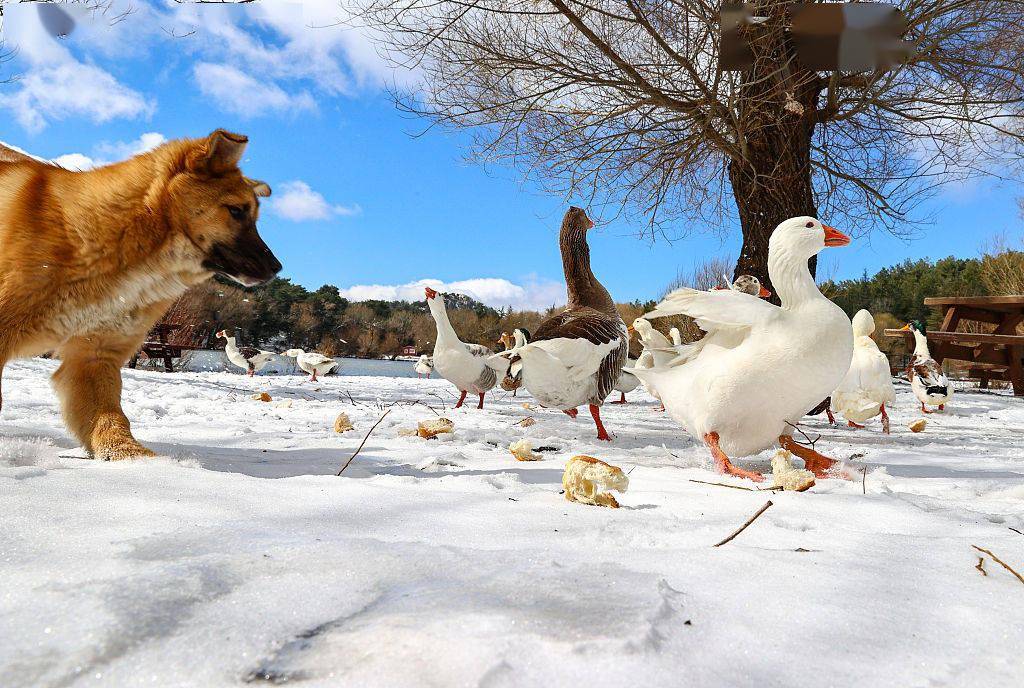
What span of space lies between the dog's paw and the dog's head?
76 centimetres

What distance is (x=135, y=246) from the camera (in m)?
2.26

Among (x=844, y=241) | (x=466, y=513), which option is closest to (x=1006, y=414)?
(x=844, y=241)

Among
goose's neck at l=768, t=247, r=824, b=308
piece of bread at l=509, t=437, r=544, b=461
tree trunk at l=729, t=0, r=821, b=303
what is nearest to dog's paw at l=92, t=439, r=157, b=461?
piece of bread at l=509, t=437, r=544, b=461

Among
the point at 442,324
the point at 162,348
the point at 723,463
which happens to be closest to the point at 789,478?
the point at 723,463

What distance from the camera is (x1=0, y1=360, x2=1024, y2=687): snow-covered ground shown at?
643 millimetres

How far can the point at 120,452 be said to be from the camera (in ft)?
6.83

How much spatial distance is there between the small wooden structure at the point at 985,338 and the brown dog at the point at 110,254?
442 inches

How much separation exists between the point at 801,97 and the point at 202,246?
7058 mm

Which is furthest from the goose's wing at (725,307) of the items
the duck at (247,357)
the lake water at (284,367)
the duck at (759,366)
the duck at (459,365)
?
the duck at (247,357)

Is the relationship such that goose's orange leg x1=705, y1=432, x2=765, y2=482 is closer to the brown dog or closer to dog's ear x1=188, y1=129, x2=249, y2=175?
the brown dog

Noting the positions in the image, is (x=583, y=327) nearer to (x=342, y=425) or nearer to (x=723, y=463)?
(x=342, y=425)

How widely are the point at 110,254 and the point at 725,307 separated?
8.70ft

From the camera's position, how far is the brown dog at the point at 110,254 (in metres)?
2.12

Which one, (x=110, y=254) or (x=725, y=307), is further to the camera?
(x=725, y=307)
